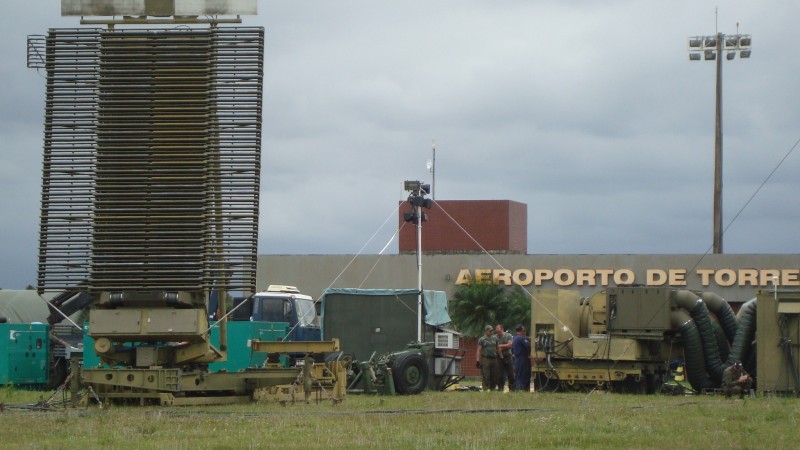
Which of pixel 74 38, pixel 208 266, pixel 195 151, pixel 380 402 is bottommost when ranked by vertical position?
pixel 380 402

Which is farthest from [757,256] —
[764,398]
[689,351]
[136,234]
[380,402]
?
[136,234]

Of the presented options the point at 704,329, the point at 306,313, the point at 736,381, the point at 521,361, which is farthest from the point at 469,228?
the point at 736,381

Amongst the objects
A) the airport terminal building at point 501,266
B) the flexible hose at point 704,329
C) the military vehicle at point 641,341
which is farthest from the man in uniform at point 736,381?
the airport terminal building at point 501,266

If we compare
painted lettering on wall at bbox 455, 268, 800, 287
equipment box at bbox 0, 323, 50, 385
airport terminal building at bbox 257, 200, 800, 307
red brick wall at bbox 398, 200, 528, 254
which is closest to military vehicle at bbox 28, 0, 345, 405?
equipment box at bbox 0, 323, 50, 385

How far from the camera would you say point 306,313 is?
33312 mm

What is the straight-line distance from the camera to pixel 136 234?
2211cm

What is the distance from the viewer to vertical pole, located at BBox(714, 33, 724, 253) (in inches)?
1859

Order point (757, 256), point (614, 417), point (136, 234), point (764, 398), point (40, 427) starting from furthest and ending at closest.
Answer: point (757, 256), point (764, 398), point (136, 234), point (614, 417), point (40, 427)

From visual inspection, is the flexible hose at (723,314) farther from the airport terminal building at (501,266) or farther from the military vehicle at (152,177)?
the airport terminal building at (501,266)

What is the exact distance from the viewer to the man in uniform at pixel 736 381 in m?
25.7

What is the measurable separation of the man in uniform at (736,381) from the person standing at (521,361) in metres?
5.71

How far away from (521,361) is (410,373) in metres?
4.44

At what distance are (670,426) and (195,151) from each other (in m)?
9.31

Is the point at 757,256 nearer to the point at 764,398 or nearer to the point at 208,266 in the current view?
the point at 764,398
